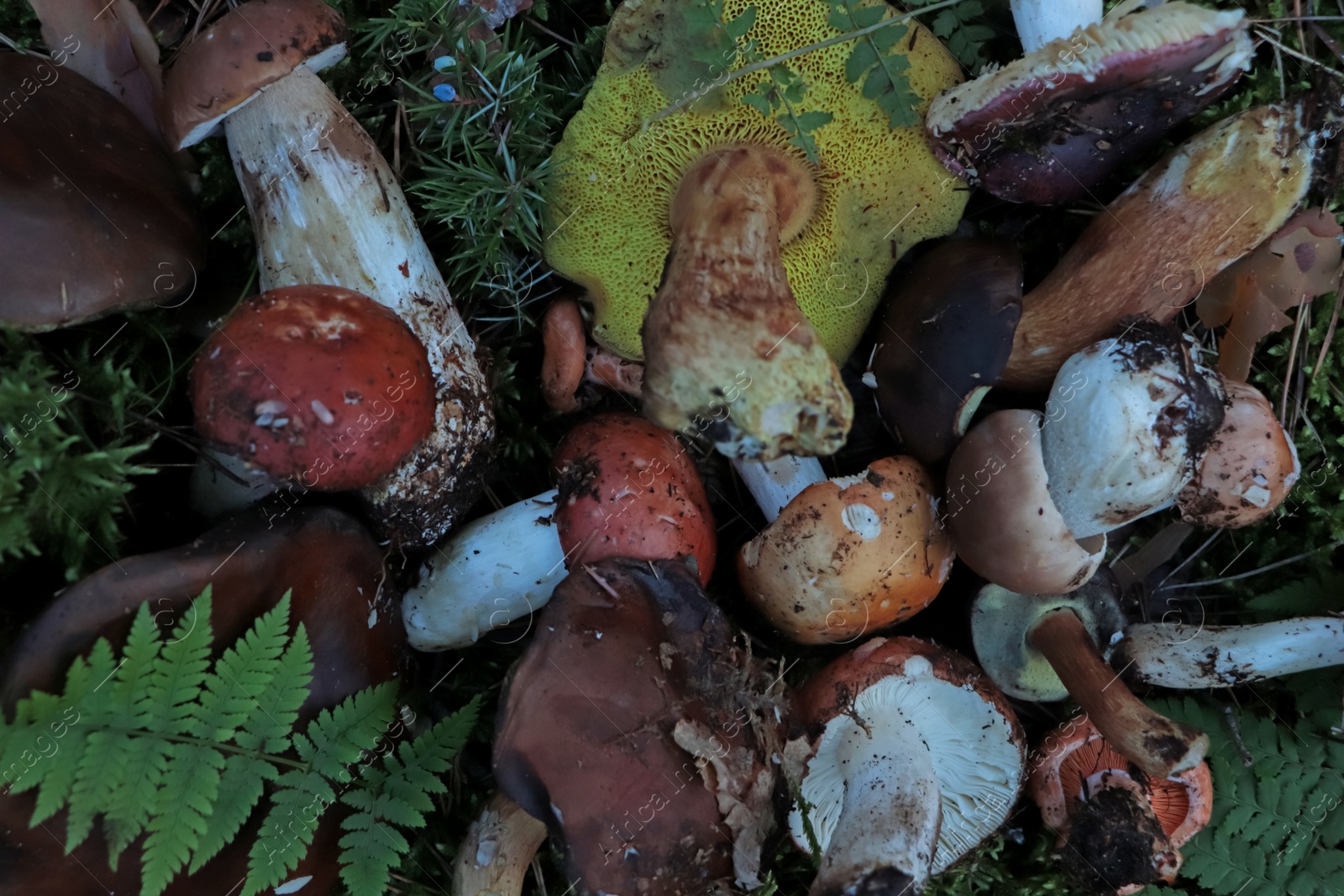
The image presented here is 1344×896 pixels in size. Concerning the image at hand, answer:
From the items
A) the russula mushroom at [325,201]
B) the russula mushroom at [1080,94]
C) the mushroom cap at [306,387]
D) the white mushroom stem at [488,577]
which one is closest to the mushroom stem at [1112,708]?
the russula mushroom at [1080,94]

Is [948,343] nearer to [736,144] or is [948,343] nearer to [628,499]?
[736,144]

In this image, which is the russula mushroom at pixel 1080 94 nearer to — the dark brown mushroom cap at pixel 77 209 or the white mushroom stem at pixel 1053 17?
the white mushroom stem at pixel 1053 17

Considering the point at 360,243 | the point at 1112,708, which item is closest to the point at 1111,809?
the point at 1112,708

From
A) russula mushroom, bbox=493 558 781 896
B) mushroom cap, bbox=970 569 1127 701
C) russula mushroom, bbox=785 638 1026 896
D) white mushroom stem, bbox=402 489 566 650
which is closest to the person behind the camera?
russula mushroom, bbox=493 558 781 896

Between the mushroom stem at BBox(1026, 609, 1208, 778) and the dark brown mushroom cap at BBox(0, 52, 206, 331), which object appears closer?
the dark brown mushroom cap at BBox(0, 52, 206, 331)

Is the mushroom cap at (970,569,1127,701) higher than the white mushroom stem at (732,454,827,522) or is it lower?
lower

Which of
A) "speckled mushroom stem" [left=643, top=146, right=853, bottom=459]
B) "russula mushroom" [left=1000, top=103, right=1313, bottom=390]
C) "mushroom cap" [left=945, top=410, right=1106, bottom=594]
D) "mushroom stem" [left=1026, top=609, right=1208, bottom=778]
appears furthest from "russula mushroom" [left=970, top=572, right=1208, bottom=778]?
"speckled mushroom stem" [left=643, top=146, right=853, bottom=459]

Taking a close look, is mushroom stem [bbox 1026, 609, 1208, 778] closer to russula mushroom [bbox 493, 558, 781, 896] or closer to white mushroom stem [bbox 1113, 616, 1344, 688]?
white mushroom stem [bbox 1113, 616, 1344, 688]

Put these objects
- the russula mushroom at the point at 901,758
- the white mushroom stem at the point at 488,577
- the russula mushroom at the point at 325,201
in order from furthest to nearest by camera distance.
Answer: the white mushroom stem at the point at 488,577, the russula mushroom at the point at 901,758, the russula mushroom at the point at 325,201
